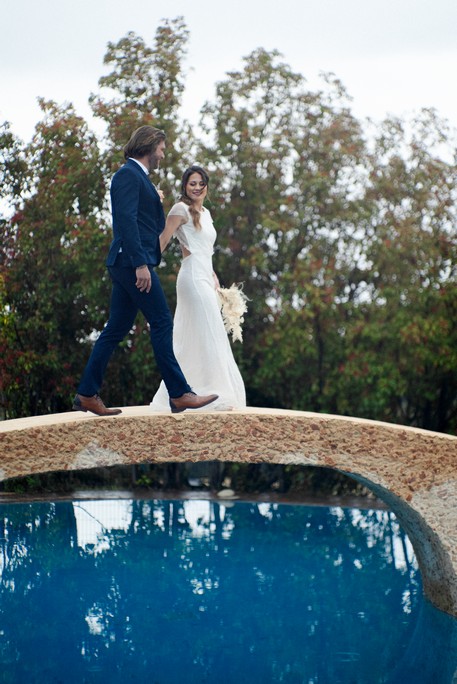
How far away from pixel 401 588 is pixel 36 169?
8883mm

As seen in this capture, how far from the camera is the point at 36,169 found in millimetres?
15422

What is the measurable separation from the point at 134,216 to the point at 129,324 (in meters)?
0.87

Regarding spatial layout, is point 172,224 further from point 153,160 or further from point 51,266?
point 51,266

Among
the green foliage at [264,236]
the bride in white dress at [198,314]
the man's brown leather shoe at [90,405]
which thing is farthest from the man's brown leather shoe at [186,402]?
the green foliage at [264,236]

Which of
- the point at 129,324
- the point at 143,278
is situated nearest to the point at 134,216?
the point at 143,278

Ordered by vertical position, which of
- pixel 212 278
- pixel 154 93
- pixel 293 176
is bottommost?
pixel 212 278

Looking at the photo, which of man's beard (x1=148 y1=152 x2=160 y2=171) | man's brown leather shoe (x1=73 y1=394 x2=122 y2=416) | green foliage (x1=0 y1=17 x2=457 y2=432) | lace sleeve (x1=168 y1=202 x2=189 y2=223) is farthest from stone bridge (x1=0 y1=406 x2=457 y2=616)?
green foliage (x1=0 y1=17 x2=457 y2=432)

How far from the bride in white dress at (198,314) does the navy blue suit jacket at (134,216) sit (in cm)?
62

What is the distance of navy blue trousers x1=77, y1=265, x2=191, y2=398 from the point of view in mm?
7293

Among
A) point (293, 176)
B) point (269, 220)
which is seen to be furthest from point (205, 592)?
point (293, 176)

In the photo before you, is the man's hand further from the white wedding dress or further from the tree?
the tree

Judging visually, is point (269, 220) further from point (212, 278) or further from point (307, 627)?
point (307, 627)

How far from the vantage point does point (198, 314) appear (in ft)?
27.1

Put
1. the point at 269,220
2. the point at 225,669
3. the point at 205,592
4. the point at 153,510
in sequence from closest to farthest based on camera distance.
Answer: the point at 225,669, the point at 205,592, the point at 153,510, the point at 269,220
